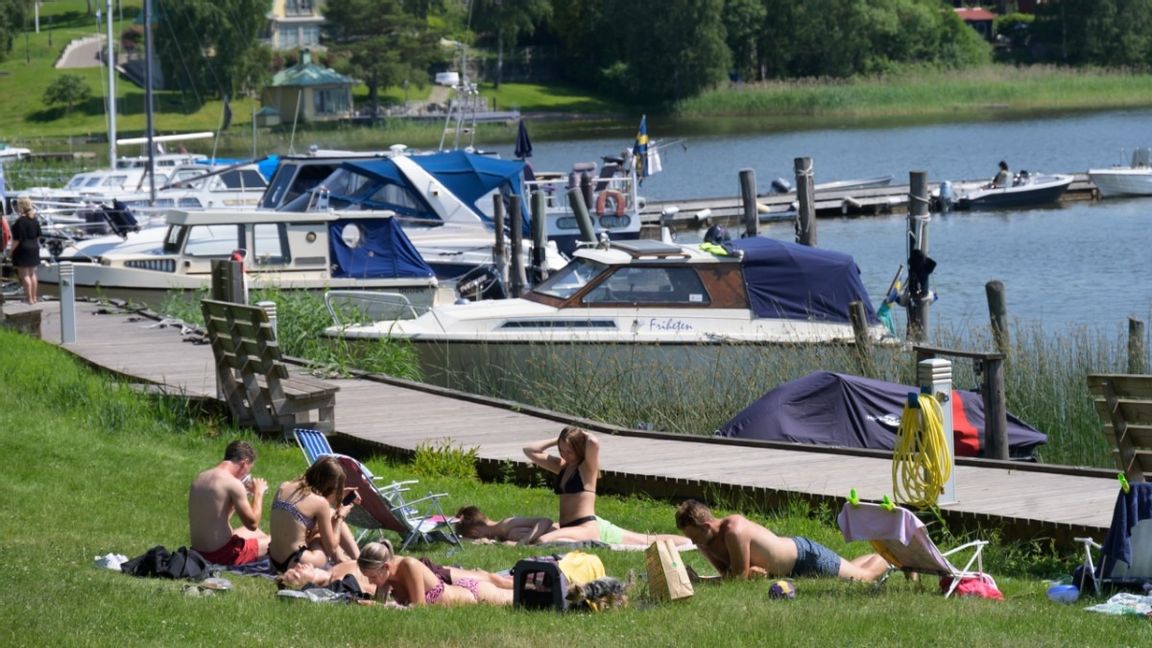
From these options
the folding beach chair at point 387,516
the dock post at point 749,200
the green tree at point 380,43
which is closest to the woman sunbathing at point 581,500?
the folding beach chair at point 387,516

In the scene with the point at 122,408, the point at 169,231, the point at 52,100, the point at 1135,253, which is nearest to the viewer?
the point at 122,408

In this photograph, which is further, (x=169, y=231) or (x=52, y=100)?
(x=52, y=100)

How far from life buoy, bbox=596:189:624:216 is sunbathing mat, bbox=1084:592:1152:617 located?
26.4 metres

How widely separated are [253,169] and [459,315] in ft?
69.3

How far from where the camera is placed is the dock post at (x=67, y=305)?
65.4 ft

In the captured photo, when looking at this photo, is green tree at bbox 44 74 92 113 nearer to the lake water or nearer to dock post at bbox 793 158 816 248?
the lake water

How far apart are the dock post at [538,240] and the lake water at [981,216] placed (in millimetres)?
6659

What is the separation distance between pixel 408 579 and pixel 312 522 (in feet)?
3.68

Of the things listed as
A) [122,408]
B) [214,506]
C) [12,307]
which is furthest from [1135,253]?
[214,506]

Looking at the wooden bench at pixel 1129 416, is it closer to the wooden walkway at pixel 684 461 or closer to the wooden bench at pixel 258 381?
the wooden walkway at pixel 684 461

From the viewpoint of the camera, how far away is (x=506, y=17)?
109 m

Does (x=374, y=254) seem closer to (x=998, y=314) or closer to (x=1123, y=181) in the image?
(x=998, y=314)

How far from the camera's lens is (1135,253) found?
4003cm

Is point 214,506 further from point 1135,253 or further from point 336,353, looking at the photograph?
point 1135,253
